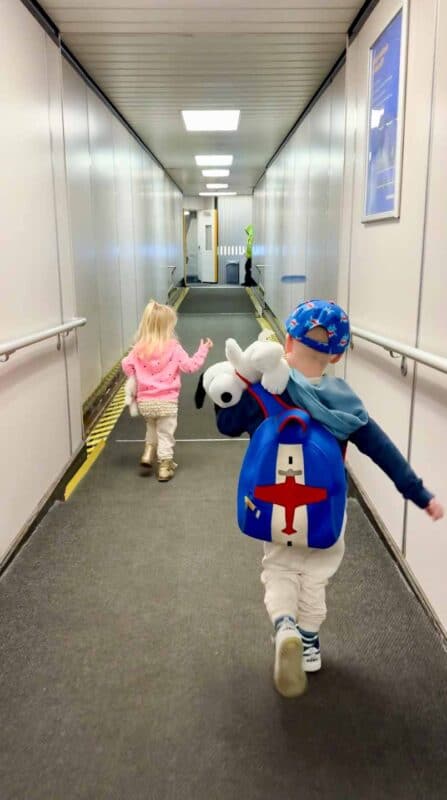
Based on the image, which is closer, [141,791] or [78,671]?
[141,791]

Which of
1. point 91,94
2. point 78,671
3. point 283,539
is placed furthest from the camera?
point 91,94

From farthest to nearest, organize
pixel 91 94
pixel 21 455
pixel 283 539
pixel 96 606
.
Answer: pixel 91 94, pixel 21 455, pixel 96 606, pixel 283 539

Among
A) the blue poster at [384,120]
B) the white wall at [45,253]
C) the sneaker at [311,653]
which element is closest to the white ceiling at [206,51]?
the white wall at [45,253]

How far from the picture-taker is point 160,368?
410cm

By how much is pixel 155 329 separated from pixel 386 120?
1.81 metres

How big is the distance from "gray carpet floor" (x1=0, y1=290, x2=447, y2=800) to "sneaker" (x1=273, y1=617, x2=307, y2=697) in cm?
27

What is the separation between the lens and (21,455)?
3.18m

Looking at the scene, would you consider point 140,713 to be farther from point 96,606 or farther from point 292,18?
point 292,18

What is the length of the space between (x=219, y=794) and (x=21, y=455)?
1.95m

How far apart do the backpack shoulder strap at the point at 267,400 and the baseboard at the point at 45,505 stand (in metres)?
1.68

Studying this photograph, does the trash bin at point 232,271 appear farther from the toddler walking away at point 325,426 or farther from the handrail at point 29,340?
the toddler walking away at point 325,426

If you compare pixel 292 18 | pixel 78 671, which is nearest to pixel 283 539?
pixel 78 671

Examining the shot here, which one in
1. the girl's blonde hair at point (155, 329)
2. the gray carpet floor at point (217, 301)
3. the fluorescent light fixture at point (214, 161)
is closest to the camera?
the girl's blonde hair at point (155, 329)

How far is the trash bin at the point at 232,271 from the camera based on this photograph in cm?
2283
